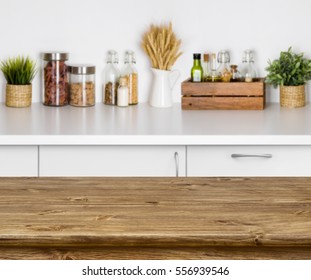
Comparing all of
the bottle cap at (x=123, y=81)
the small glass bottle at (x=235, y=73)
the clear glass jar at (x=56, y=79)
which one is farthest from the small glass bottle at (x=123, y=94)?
the small glass bottle at (x=235, y=73)

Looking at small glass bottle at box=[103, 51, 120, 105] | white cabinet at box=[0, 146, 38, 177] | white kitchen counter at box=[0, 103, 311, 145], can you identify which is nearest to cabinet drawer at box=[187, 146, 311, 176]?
white kitchen counter at box=[0, 103, 311, 145]

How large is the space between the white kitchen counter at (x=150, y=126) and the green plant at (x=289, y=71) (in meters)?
0.13

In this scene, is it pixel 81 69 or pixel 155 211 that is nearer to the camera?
pixel 155 211

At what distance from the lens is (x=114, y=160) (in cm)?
288

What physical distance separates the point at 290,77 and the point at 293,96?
0.09m

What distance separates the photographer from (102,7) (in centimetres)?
360

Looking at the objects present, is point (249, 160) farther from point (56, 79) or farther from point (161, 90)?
point (56, 79)

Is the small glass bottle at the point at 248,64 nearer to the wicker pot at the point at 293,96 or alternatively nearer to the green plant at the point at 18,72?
the wicker pot at the point at 293,96

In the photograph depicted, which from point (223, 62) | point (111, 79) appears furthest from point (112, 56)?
point (223, 62)

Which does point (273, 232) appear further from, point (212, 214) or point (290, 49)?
point (290, 49)

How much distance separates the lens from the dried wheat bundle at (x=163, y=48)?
3490mm

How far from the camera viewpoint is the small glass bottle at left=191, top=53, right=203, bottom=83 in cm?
347

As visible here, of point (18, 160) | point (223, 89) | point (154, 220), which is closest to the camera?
point (154, 220)

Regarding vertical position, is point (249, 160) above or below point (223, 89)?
below
